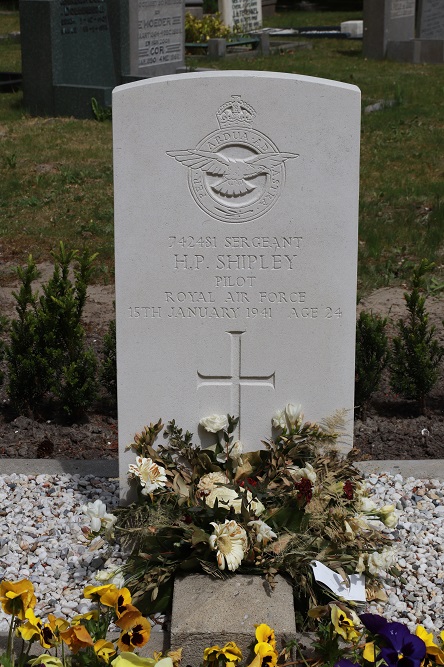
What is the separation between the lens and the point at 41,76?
12016 mm

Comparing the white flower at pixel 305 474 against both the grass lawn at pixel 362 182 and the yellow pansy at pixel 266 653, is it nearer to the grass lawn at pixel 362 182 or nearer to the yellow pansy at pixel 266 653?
the yellow pansy at pixel 266 653

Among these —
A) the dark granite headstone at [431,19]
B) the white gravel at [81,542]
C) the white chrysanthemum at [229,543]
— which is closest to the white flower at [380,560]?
the white gravel at [81,542]

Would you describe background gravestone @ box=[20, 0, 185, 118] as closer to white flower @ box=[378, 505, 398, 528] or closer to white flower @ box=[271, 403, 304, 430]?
white flower @ box=[271, 403, 304, 430]

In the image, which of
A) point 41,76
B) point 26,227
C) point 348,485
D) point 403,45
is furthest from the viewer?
point 403,45

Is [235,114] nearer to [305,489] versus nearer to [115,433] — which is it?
[305,489]

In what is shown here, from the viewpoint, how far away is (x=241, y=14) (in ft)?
64.5

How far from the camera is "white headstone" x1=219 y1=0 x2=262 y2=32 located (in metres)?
19.1

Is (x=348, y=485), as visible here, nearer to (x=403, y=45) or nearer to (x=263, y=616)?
(x=263, y=616)

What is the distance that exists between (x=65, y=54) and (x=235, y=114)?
889 centimetres

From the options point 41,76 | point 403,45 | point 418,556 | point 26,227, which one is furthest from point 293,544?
point 403,45

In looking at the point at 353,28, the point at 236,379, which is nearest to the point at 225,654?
the point at 236,379

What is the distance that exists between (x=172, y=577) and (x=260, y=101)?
173 centimetres

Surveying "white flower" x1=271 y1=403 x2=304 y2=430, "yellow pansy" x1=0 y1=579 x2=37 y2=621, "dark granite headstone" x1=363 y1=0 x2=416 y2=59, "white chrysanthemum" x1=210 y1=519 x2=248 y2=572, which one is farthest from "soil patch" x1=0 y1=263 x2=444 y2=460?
"dark granite headstone" x1=363 y1=0 x2=416 y2=59

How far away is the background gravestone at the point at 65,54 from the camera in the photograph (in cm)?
1170
